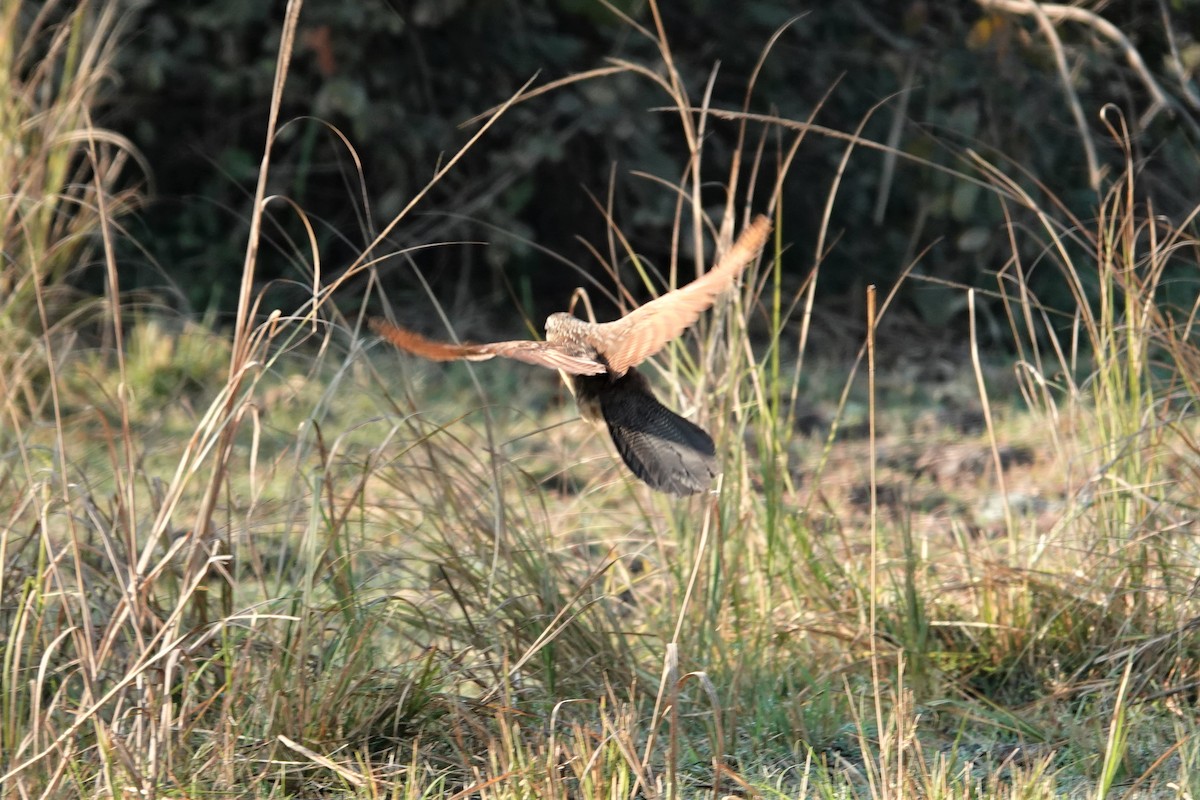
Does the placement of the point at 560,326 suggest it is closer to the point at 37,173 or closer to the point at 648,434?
the point at 648,434

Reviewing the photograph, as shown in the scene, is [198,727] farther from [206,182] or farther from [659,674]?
A: [206,182]

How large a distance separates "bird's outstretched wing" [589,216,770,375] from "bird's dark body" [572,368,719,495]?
0.06 meters

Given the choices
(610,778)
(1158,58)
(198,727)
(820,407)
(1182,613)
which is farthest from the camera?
(820,407)

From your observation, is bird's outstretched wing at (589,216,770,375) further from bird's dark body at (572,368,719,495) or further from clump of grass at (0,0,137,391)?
clump of grass at (0,0,137,391)

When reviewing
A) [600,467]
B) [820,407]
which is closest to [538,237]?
[820,407]

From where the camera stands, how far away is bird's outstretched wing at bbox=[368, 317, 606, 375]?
207 cm

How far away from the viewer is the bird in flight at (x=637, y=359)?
210 cm

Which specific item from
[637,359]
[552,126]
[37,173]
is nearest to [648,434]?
[637,359]

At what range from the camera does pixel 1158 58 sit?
402 cm

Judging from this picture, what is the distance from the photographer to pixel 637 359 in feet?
7.08

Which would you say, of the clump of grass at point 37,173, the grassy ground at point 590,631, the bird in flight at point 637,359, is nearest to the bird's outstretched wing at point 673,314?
the bird in flight at point 637,359

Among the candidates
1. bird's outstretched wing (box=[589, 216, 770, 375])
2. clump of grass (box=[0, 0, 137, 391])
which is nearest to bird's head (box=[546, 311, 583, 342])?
bird's outstretched wing (box=[589, 216, 770, 375])

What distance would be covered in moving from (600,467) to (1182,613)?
6.21 ft

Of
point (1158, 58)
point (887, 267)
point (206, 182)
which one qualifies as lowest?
point (887, 267)
